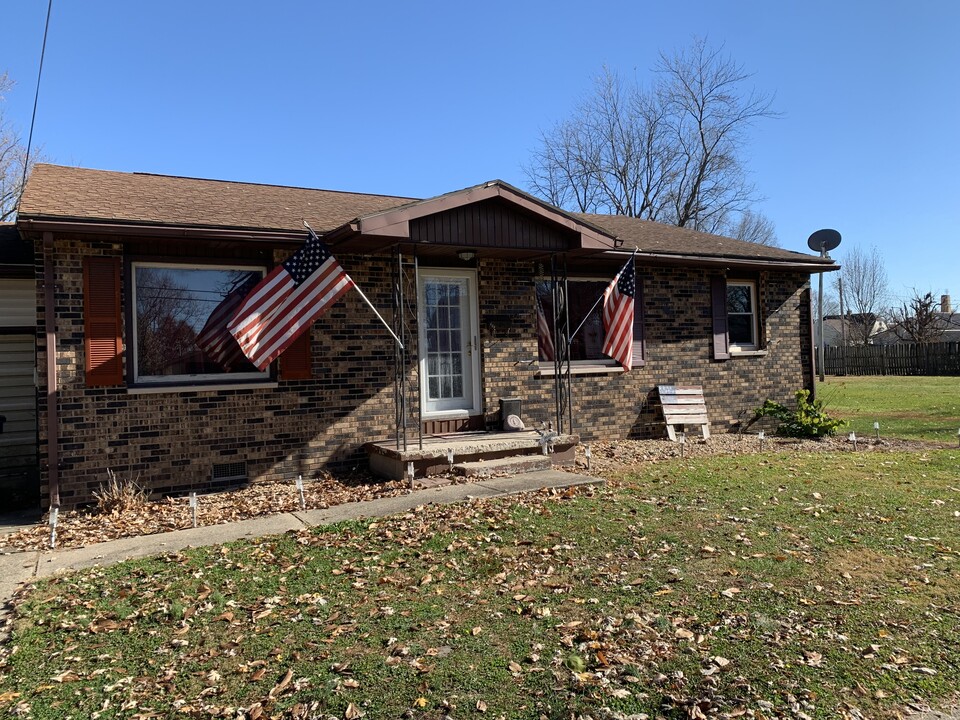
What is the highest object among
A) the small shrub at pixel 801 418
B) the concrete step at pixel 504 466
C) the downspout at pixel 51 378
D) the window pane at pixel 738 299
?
the window pane at pixel 738 299

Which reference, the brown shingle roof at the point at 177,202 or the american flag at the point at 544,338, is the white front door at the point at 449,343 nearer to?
the american flag at the point at 544,338

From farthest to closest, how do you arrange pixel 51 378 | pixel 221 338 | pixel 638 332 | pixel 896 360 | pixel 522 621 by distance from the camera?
pixel 896 360
pixel 638 332
pixel 221 338
pixel 51 378
pixel 522 621

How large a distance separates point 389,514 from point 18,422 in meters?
5.84

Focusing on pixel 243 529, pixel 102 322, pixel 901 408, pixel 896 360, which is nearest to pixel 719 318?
pixel 901 408

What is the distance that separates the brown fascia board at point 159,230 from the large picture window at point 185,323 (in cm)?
55

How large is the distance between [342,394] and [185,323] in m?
2.09

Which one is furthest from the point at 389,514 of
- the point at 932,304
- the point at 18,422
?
the point at 932,304

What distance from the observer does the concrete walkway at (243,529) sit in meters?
5.64

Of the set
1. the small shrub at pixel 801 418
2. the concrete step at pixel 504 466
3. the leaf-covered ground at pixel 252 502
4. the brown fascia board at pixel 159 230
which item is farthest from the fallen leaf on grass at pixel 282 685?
the small shrub at pixel 801 418

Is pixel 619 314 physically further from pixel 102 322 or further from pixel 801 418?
pixel 102 322

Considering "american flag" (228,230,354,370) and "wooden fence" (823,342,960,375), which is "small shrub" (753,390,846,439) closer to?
"american flag" (228,230,354,370)

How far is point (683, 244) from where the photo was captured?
12.6m

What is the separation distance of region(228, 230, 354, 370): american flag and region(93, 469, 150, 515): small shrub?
200 cm

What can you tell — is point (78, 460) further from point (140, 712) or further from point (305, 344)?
point (140, 712)
